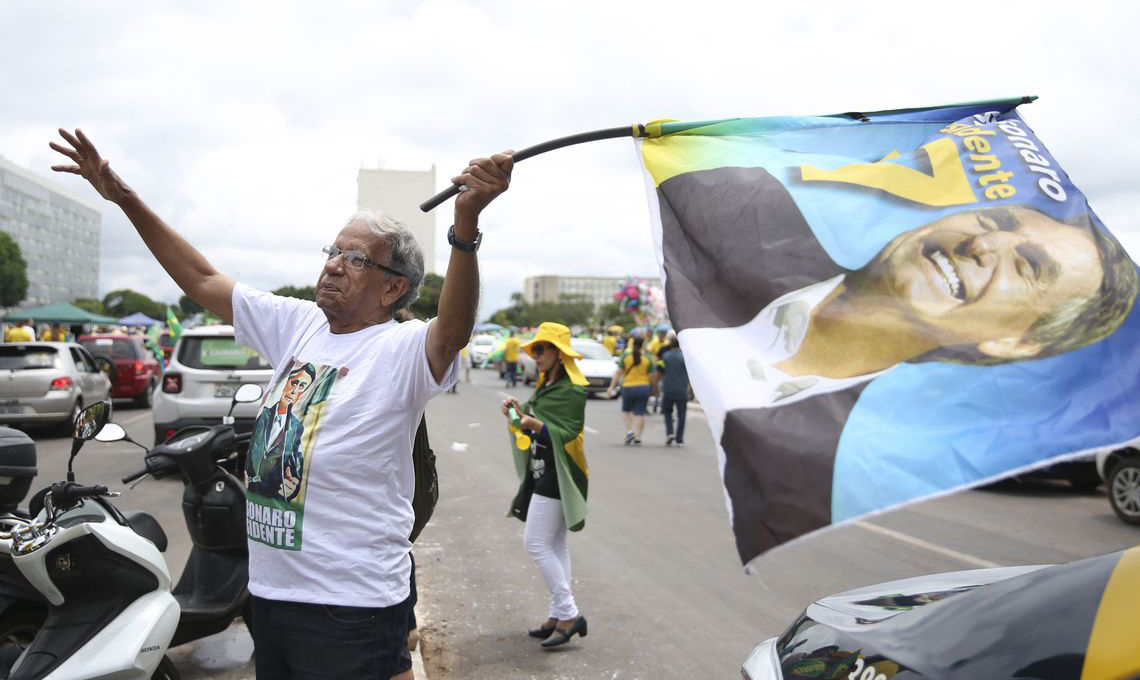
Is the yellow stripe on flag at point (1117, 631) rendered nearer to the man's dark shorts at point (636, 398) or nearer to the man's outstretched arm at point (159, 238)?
the man's outstretched arm at point (159, 238)

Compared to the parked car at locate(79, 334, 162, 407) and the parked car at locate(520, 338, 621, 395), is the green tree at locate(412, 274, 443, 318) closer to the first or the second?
the parked car at locate(520, 338, 621, 395)

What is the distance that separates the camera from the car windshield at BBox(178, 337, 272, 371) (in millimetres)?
10719

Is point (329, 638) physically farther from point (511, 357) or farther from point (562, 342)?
point (511, 357)

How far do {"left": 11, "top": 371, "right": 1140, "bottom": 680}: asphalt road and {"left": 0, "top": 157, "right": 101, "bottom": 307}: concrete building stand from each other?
399 feet

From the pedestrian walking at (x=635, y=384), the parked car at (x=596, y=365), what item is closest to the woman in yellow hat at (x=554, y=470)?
the pedestrian walking at (x=635, y=384)

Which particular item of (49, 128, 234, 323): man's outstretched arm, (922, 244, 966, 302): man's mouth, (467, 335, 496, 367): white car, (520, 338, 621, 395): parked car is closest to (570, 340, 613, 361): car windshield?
(520, 338, 621, 395): parked car

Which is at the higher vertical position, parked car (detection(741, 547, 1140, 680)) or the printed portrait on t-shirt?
the printed portrait on t-shirt

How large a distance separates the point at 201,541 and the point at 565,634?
6.59 ft

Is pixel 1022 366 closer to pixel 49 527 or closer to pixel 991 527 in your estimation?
pixel 49 527

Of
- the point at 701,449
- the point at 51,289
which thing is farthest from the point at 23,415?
the point at 51,289

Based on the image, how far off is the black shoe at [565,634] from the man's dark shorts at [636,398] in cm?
964

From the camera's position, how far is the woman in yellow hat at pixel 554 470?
504cm

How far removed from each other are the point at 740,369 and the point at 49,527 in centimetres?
290

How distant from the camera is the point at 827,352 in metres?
1.85
